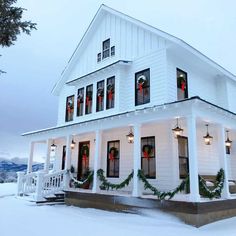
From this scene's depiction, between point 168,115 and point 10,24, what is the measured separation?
17.7 feet

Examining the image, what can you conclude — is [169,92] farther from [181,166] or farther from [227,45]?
[227,45]

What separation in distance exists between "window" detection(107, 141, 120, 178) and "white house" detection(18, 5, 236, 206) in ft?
0.15

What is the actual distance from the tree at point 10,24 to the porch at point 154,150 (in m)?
4.69

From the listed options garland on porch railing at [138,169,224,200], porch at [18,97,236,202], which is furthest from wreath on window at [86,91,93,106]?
garland on porch railing at [138,169,224,200]

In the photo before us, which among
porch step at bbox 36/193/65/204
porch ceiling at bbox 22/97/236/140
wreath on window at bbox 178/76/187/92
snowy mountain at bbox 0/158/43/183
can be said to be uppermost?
wreath on window at bbox 178/76/187/92

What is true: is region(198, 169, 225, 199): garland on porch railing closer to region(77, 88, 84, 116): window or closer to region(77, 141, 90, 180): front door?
region(77, 141, 90, 180): front door

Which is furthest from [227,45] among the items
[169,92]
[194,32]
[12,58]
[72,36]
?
[169,92]

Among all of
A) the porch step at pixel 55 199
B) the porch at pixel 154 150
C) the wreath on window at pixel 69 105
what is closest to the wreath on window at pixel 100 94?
the porch at pixel 154 150

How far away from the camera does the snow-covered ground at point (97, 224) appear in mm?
6922

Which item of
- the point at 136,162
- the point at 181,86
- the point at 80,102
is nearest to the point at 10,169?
the point at 80,102

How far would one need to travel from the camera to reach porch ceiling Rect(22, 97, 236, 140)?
330 inches

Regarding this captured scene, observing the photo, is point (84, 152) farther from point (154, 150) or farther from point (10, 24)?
point (10, 24)

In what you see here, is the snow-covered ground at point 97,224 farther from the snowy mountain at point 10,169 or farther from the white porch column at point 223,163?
the snowy mountain at point 10,169

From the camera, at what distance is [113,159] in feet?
41.8
